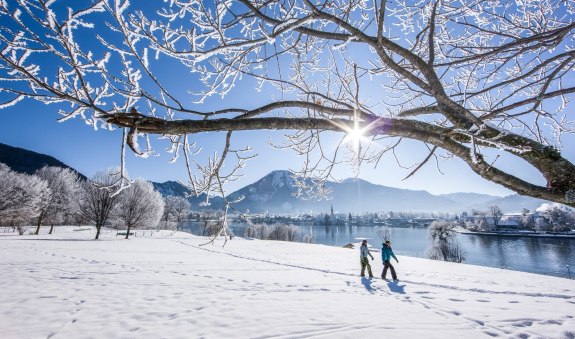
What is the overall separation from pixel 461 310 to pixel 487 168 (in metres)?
5.55

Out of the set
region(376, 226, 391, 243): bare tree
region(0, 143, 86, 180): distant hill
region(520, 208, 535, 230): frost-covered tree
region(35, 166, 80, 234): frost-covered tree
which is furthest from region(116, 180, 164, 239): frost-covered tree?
region(0, 143, 86, 180): distant hill

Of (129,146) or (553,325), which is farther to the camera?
(553,325)

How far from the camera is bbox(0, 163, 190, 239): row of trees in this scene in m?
30.4

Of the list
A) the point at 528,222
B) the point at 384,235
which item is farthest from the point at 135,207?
→ the point at 528,222

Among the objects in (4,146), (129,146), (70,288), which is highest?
(4,146)

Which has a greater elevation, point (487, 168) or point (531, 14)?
point (531, 14)

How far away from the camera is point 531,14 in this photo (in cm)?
362

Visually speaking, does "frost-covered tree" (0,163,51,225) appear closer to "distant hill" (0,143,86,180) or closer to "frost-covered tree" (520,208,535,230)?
"distant hill" (0,143,86,180)

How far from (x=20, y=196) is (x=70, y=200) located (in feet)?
30.6

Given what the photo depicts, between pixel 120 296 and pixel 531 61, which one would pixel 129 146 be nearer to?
pixel 531 61

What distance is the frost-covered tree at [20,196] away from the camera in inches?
1173

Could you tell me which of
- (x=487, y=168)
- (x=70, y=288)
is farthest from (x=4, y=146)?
(x=487, y=168)

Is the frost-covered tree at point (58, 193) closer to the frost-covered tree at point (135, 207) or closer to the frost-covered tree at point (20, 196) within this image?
the frost-covered tree at point (20, 196)

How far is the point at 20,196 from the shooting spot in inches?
1212
